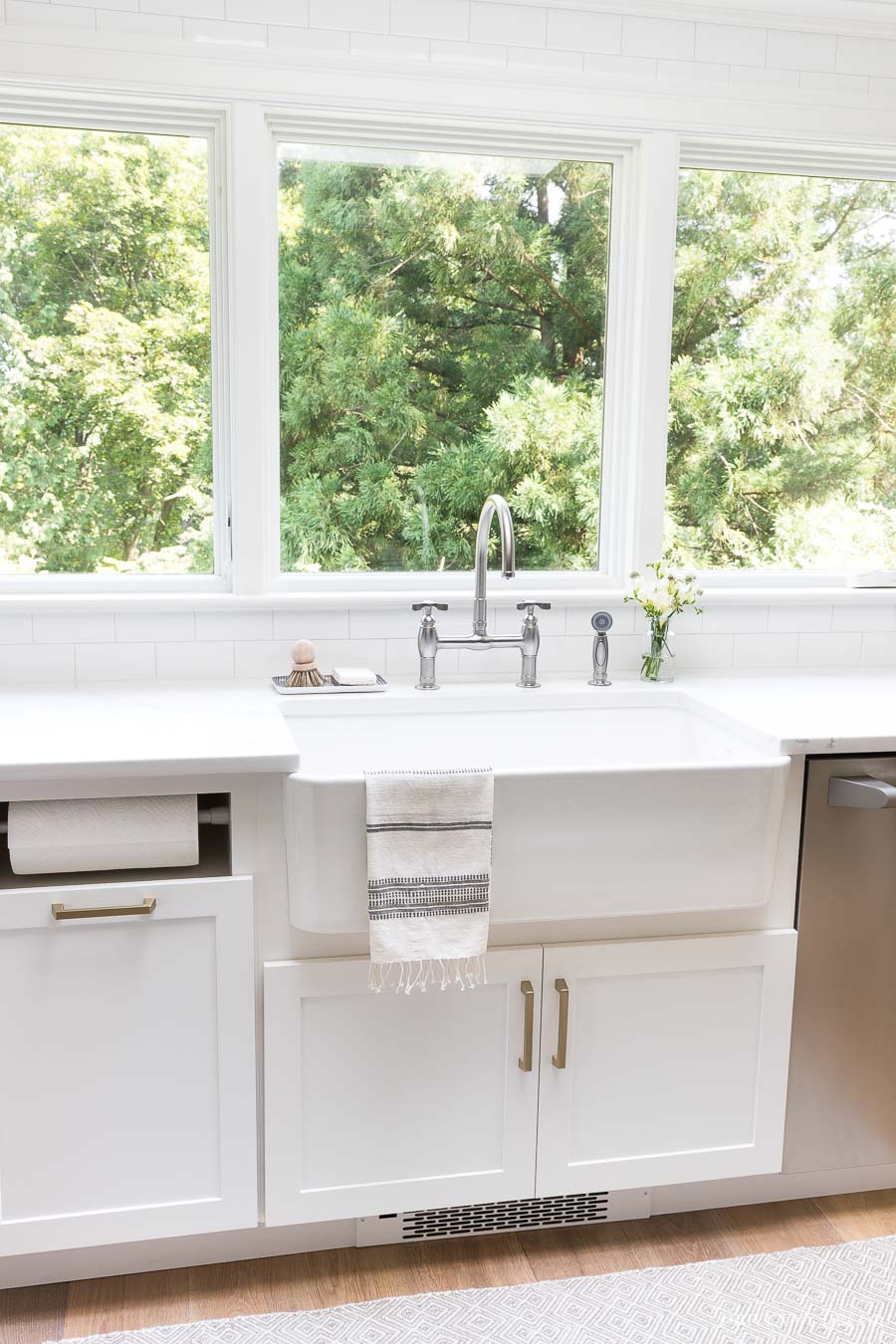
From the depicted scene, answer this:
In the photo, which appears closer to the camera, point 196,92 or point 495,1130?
point 495,1130

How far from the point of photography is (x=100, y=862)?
73.5 inches

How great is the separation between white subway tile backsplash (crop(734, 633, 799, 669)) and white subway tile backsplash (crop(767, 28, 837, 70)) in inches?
52.1

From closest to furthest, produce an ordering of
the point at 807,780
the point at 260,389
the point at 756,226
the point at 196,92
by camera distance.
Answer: the point at 807,780 < the point at 196,92 < the point at 260,389 < the point at 756,226

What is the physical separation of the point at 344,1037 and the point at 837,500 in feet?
6.08

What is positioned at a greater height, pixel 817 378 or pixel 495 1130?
pixel 817 378

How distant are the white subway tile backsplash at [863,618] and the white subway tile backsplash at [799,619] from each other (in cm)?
3

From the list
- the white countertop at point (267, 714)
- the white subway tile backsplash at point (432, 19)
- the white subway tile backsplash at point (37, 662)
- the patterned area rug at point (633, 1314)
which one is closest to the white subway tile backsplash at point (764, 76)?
the white subway tile backsplash at point (432, 19)

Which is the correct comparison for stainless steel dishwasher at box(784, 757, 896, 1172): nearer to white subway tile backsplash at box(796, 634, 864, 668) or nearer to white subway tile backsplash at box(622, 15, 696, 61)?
white subway tile backsplash at box(796, 634, 864, 668)

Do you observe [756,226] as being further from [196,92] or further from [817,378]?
[196,92]

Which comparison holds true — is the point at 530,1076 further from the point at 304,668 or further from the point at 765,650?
the point at 765,650

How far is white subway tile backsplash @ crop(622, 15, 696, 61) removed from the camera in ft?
8.33

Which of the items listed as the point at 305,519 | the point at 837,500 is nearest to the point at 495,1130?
the point at 305,519

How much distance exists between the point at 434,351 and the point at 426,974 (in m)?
1.44

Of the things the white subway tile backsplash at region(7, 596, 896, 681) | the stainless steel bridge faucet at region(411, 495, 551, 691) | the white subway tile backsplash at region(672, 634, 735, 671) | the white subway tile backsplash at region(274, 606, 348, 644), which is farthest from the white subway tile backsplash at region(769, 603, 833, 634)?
the white subway tile backsplash at region(274, 606, 348, 644)
